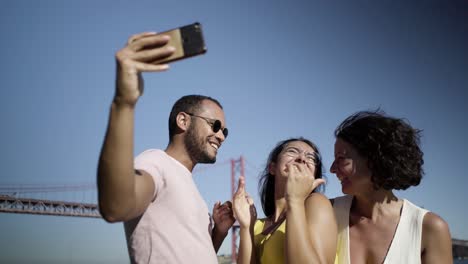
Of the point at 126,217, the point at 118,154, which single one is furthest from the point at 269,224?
the point at 118,154

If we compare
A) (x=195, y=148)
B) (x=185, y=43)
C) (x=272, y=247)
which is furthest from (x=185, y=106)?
(x=185, y=43)

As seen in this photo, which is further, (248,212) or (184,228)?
(248,212)

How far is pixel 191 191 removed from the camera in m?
1.40

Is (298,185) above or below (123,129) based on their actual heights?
below

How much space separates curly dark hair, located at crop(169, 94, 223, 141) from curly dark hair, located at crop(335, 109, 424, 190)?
765 mm

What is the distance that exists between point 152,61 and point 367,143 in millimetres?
1247

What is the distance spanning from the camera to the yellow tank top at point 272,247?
1.62 metres

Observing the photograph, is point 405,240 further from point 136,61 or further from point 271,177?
point 136,61

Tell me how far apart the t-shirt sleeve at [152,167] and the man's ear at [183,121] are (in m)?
0.46

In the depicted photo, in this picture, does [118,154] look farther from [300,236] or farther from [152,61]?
[300,236]

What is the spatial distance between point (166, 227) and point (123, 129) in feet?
1.69

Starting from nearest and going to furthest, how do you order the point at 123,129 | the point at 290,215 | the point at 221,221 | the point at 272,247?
the point at 123,129 < the point at 290,215 < the point at 272,247 < the point at 221,221

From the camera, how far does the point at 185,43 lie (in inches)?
34.0

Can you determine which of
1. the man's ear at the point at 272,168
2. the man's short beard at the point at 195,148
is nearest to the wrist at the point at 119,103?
the man's short beard at the point at 195,148
